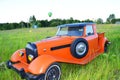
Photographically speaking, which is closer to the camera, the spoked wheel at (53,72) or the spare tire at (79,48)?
the spoked wheel at (53,72)

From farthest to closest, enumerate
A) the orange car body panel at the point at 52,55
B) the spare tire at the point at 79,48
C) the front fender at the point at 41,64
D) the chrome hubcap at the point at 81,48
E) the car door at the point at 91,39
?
the car door at the point at 91,39
the chrome hubcap at the point at 81,48
the spare tire at the point at 79,48
the orange car body panel at the point at 52,55
the front fender at the point at 41,64

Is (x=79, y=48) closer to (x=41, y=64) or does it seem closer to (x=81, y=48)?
(x=81, y=48)

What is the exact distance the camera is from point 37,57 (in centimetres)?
504

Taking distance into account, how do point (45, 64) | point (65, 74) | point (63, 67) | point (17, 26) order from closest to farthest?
1. point (45, 64)
2. point (65, 74)
3. point (63, 67)
4. point (17, 26)

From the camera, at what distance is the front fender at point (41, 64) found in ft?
15.3

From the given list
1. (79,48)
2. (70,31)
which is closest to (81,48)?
(79,48)

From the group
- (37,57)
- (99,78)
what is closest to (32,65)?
(37,57)

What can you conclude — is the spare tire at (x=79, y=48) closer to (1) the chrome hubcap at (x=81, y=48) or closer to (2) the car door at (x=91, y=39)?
(1) the chrome hubcap at (x=81, y=48)

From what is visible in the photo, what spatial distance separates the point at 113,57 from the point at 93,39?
3.04 ft

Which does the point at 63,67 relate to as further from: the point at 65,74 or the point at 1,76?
the point at 1,76

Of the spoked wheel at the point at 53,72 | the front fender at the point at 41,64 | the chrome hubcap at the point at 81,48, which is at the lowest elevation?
the spoked wheel at the point at 53,72

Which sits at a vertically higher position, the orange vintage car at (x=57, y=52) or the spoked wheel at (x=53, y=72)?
the orange vintage car at (x=57, y=52)

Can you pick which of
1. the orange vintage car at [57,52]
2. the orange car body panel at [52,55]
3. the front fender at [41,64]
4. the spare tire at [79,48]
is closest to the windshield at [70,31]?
the orange vintage car at [57,52]

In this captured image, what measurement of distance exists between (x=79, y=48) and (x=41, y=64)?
5.11 feet
